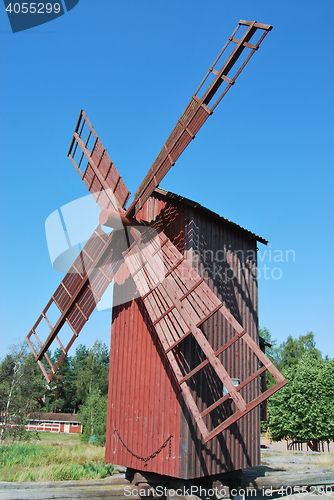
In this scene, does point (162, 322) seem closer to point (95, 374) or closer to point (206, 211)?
point (206, 211)

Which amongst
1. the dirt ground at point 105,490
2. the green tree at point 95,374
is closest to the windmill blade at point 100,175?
the dirt ground at point 105,490

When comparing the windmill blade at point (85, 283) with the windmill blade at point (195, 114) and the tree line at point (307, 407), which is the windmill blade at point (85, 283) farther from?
the tree line at point (307, 407)

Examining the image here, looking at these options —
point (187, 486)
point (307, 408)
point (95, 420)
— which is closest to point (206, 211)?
point (187, 486)

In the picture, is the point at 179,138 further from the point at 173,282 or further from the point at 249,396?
the point at 249,396

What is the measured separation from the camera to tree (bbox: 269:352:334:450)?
20.9 meters

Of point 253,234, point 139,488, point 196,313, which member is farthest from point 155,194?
point 139,488

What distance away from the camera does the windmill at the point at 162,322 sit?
716 centimetres

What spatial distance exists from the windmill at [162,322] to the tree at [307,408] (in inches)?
538

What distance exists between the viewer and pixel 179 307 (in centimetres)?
712

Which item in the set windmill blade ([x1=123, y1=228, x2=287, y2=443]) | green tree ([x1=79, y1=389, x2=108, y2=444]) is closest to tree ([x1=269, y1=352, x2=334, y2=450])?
green tree ([x1=79, y1=389, x2=108, y2=444])

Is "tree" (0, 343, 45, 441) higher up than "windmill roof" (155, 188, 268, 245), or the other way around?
"windmill roof" (155, 188, 268, 245)

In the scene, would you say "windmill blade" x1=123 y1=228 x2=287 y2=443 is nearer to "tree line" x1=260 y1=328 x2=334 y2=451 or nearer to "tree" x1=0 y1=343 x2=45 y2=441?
"tree line" x1=260 y1=328 x2=334 y2=451

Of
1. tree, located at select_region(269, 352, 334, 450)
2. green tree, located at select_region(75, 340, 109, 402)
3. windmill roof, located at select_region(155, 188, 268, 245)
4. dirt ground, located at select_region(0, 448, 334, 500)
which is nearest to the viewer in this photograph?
dirt ground, located at select_region(0, 448, 334, 500)

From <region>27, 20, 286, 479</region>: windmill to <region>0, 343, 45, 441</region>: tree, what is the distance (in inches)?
591
